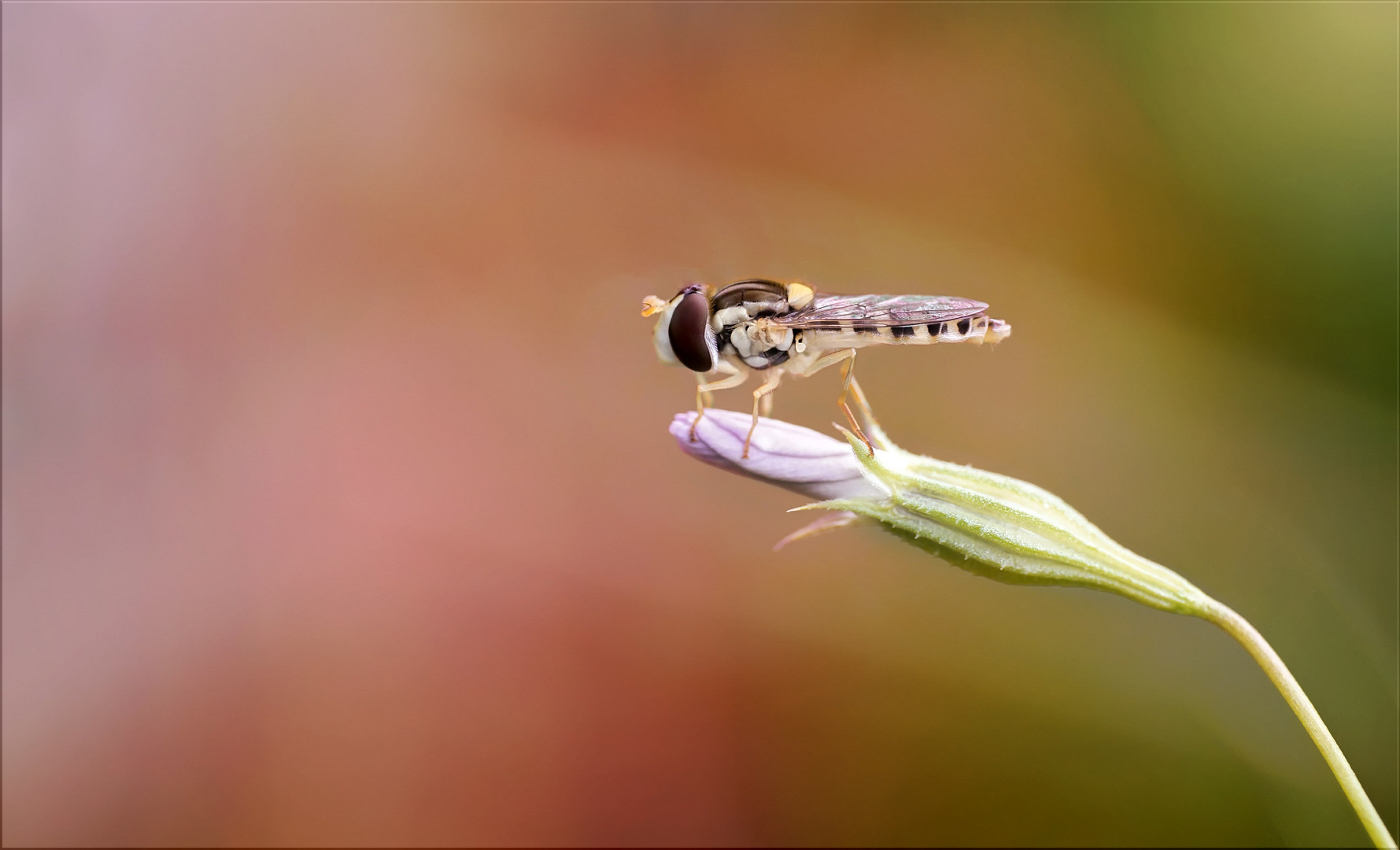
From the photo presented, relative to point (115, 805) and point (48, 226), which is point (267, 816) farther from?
point (48, 226)

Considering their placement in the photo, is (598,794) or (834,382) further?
(834,382)

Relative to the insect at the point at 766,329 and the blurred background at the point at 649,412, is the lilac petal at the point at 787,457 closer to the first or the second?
the insect at the point at 766,329

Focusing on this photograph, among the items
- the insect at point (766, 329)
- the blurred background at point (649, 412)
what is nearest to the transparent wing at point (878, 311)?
the insect at point (766, 329)

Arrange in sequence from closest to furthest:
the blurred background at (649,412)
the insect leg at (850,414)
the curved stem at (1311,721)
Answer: the curved stem at (1311,721)
the insect leg at (850,414)
the blurred background at (649,412)

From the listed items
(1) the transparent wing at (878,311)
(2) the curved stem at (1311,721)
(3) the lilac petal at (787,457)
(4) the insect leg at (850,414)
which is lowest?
(2) the curved stem at (1311,721)

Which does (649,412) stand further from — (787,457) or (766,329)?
(787,457)

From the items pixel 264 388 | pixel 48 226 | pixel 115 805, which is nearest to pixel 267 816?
pixel 115 805

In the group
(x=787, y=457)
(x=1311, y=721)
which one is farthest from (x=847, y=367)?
(x=1311, y=721)

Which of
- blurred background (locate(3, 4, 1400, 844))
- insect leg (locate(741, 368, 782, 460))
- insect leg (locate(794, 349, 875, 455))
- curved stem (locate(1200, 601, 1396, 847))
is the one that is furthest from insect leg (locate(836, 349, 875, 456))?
blurred background (locate(3, 4, 1400, 844))
